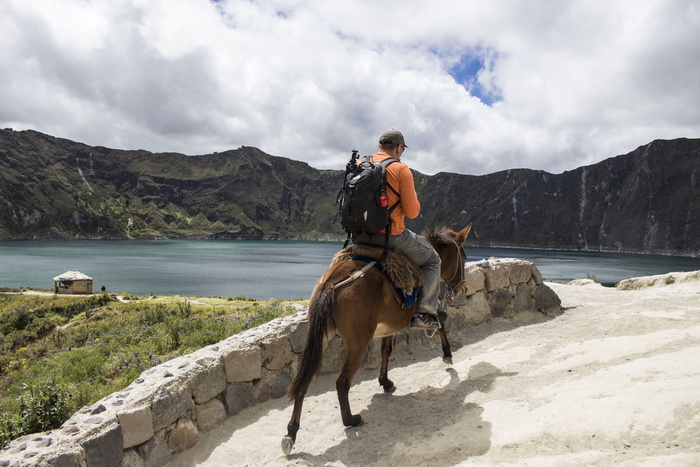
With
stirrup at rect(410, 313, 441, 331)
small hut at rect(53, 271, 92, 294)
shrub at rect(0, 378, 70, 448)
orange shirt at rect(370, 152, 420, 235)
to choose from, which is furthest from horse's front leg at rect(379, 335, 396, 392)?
small hut at rect(53, 271, 92, 294)

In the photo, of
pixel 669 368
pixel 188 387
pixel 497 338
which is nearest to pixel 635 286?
pixel 497 338

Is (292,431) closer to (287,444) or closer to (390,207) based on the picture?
(287,444)

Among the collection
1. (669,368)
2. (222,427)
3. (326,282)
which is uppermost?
(326,282)

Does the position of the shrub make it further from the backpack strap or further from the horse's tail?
the backpack strap

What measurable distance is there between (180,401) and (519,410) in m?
3.77

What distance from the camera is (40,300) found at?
3659cm

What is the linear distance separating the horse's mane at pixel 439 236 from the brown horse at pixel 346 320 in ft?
5.54

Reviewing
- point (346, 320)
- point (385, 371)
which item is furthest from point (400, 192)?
point (385, 371)

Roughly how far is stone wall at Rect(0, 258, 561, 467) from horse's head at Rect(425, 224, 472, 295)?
56.3 inches

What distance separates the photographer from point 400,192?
5.10m

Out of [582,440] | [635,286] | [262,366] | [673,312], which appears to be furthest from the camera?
[635,286]

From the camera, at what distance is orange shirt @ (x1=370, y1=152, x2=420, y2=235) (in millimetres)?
5043

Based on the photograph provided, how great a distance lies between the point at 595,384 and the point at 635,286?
1133 centimetres

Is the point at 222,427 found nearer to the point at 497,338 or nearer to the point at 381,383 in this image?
the point at 381,383
